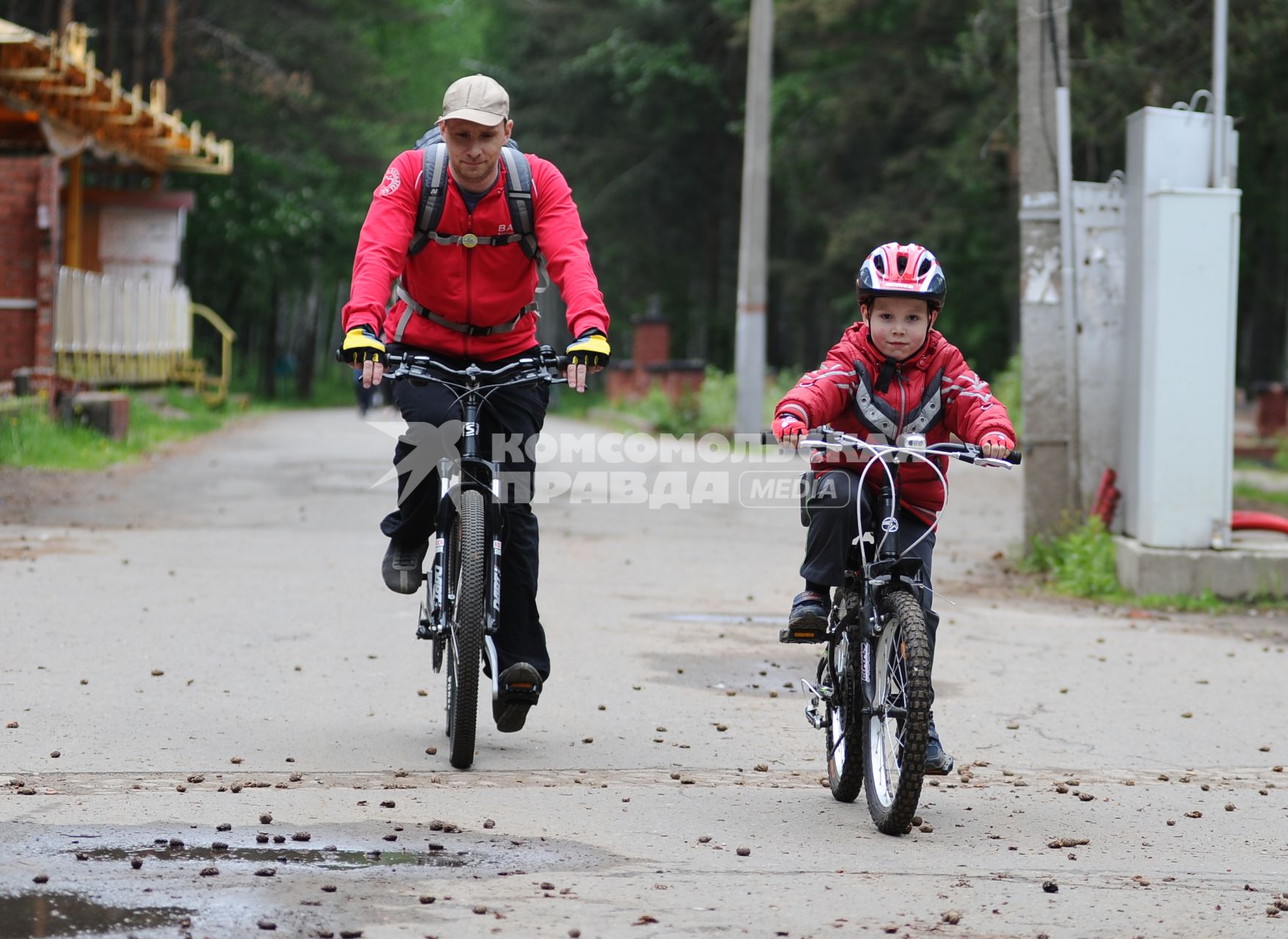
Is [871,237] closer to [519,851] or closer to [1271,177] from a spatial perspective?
[1271,177]

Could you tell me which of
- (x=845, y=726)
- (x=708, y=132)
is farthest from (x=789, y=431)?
(x=708, y=132)

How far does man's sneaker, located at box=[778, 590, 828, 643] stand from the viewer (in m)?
5.67

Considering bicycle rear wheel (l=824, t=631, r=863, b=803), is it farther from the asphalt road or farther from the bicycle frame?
the bicycle frame

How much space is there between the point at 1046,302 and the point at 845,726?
22.4ft

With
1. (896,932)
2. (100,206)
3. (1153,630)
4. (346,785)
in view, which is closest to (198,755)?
(346,785)

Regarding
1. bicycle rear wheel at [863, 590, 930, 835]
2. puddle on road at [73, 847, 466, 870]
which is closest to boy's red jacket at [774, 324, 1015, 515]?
bicycle rear wheel at [863, 590, 930, 835]

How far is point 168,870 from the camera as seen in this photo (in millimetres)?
4500

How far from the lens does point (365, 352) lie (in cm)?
555

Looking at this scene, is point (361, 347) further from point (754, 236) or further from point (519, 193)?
point (754, 236)

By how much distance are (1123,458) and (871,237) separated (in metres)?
24.3

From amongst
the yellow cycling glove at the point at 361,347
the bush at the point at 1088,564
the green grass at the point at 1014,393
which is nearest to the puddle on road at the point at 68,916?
the yellow cycling glove at the point at 361,347

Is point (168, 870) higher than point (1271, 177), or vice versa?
point (1271, 177)

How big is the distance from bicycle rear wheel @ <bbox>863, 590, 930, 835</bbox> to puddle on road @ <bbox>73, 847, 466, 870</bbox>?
1217mm

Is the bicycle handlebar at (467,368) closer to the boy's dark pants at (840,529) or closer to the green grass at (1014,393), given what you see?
the boy's dark pants at (840,529)
